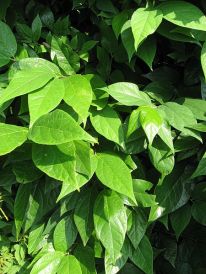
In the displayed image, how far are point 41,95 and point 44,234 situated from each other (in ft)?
2.07

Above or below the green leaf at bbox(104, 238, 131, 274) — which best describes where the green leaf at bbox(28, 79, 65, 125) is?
above

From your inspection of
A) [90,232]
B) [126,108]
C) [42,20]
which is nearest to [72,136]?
[126,108]

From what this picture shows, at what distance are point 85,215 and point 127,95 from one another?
1.50 feet

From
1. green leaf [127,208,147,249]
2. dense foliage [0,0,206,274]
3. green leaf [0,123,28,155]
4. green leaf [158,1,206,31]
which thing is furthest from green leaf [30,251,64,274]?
green leaf [158,1,206,31]

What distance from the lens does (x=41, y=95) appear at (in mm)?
1042

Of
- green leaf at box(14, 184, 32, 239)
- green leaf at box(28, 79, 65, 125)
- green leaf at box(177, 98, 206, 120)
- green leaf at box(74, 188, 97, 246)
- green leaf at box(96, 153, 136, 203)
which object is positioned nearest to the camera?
green leaf at box(28, 79, 65, 125)

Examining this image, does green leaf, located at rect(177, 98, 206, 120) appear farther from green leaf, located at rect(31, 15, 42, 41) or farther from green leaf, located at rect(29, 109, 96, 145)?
green leaf, located at rect(31, 15, 42, 41)

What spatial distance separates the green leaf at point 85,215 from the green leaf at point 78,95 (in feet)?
1.33

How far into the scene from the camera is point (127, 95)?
1156 millimetres

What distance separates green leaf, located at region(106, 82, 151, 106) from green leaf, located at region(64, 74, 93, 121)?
8 cm

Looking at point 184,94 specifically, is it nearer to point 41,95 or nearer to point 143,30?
point 143,30

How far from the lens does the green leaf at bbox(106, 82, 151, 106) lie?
113 cm

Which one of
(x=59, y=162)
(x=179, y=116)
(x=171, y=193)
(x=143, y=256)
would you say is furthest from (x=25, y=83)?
(x=143, y=256)

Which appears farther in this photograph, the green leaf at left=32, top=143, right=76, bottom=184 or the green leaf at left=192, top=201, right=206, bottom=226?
the green leaf at left=192, top=201, right=206, bottom=226
